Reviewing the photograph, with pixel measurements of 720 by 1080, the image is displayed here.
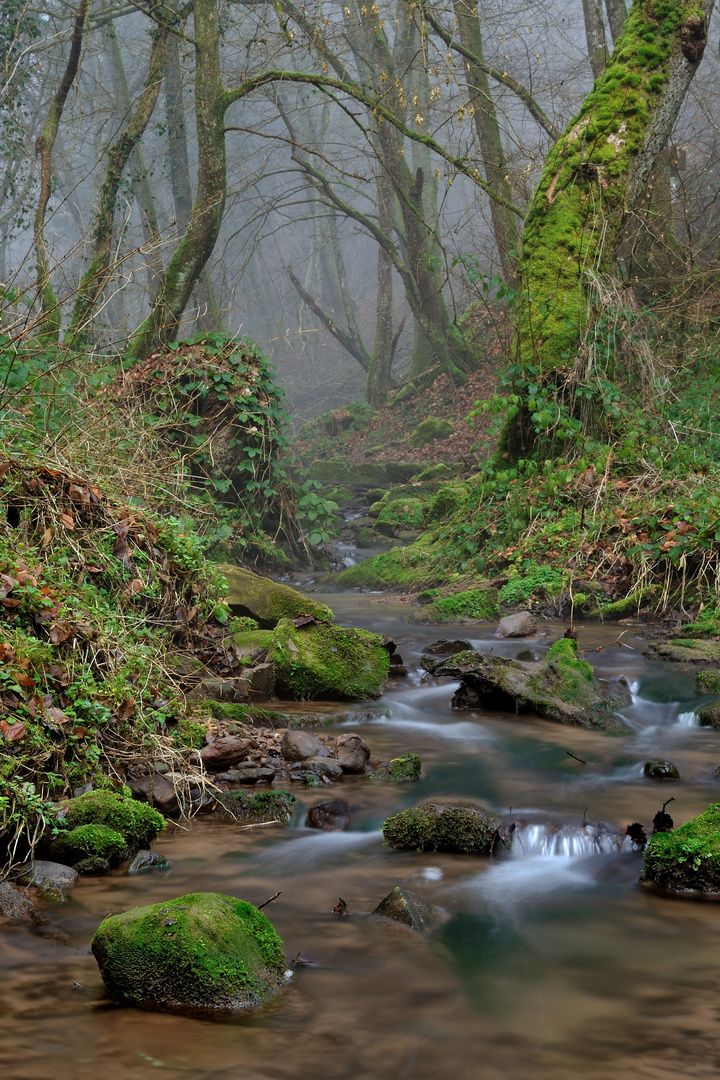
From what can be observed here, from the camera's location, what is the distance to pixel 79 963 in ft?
9.36

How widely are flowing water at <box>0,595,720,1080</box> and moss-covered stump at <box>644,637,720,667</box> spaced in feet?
5.69

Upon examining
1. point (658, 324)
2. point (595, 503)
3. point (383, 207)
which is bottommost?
point (595, 503)

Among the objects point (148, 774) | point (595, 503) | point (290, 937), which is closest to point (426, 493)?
point (595, 503)

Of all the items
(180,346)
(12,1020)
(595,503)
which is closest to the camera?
(12,1020)

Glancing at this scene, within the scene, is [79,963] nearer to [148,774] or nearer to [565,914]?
[148,774]

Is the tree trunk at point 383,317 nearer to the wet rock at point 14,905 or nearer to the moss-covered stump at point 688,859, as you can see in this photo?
the moss-covered stump at point 688,859

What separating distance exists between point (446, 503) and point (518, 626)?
15.4 feet

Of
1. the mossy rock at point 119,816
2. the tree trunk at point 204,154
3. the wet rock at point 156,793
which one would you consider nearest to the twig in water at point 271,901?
the mossy rock at point 119,816

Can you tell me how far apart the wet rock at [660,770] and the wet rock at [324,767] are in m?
1.68

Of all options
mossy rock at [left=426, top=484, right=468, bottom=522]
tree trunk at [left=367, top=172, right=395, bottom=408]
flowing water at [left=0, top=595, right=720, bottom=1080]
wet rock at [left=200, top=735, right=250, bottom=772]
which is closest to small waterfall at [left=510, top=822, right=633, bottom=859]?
flowing water at [left=0, top=595, right=720, bottom=1080]

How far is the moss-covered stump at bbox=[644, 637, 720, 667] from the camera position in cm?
683

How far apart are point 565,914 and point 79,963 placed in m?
1.82

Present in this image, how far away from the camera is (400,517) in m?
14.9

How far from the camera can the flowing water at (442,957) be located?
2.38m
